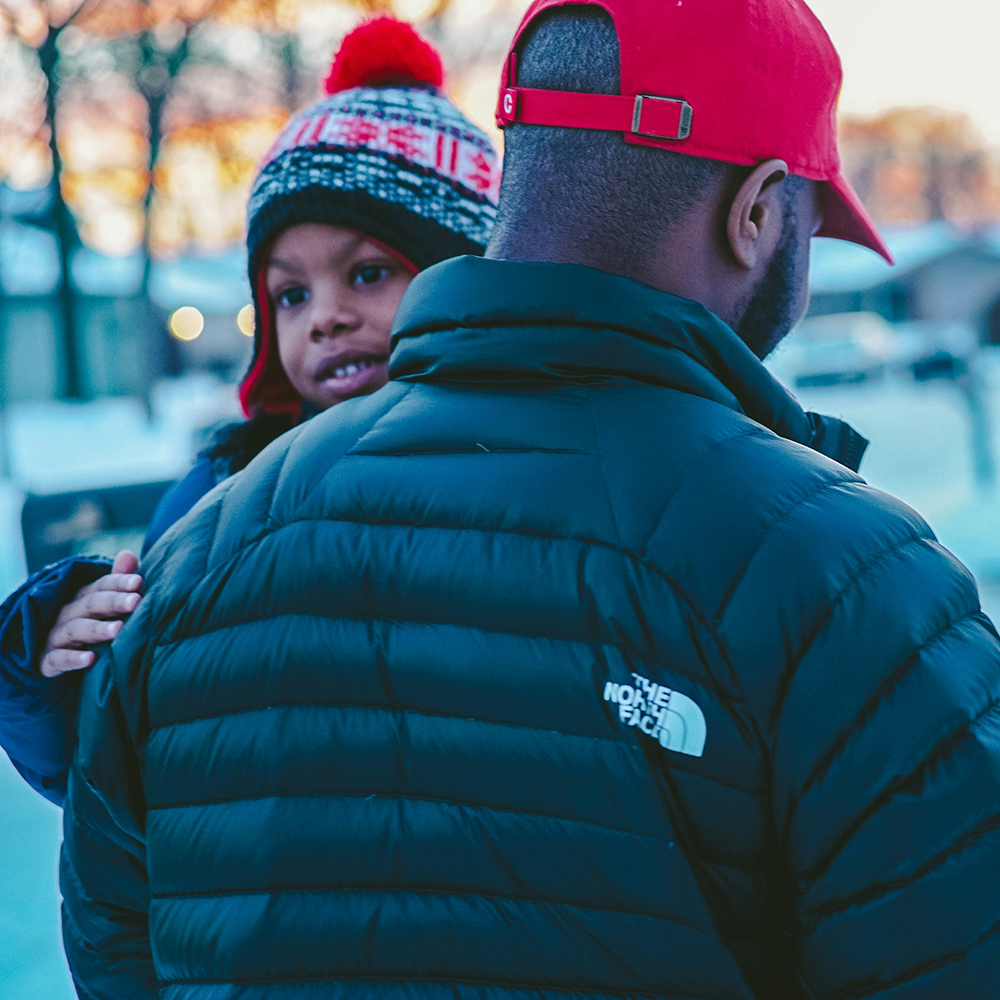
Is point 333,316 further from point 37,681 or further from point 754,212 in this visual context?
point 754,212

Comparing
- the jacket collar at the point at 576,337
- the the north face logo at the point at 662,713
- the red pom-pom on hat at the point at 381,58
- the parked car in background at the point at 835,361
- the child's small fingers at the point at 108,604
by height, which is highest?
the red pom-pom on hat at the point at 381,58

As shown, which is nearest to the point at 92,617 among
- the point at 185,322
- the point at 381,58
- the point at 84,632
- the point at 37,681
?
the point at 84,632

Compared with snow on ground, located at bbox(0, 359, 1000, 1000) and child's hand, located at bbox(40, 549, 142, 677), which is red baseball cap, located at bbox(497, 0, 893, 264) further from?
snow on ground, located at bbox(0, 359, 1000, 1000)

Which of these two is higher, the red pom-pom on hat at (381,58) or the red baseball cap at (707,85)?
the red pom-pom on hat at (381,58)

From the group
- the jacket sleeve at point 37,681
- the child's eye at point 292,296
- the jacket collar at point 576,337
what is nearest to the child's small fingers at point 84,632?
the jacket sleeve at point 37,681

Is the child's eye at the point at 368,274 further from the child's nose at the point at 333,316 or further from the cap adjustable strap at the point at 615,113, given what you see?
the cap adjustable strap at the point at 615,113

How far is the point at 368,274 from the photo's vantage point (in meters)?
2.10

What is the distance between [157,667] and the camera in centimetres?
113

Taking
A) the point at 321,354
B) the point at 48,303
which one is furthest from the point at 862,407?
the point at 48,303

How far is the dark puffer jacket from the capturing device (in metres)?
0.85

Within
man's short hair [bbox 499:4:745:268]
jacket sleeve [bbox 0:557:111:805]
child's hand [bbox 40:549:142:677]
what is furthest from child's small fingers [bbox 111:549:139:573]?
man's short hair [bbox 499:4:745:268]

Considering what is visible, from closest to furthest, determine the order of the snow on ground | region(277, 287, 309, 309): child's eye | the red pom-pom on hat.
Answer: region(277, 287, 309, 309): child's eye → the red pom-pom on hat → the snow on ground

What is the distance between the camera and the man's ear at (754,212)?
1123 millimetres

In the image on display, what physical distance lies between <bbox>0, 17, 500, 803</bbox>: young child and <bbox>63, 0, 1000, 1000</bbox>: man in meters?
0.91
